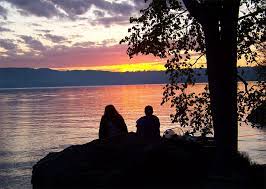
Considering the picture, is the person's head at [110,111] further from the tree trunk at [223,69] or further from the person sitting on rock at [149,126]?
the tree trunk at [223,69]

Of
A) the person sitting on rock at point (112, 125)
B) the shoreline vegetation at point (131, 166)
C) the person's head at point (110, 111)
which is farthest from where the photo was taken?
the person sitting on rock at point (112, 125)

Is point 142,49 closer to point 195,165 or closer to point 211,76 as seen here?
point 211,76

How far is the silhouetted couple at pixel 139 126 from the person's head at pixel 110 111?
107mm

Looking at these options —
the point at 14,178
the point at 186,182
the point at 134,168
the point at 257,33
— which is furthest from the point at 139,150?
the point at 14,178

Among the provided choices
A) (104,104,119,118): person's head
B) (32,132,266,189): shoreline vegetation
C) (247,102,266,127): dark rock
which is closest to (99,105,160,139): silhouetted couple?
(104,104,119,118): person's head

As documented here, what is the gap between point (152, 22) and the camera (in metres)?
15.3

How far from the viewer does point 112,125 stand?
1691 cm

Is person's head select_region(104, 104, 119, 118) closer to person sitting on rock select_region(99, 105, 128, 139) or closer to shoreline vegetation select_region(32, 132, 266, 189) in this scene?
person sitting on rock select_region(99, 105, 128, 139)

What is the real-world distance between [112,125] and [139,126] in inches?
41.6

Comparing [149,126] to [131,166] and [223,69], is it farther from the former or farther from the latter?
[223,69]

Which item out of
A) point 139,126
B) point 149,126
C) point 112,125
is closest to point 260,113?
point 149,126

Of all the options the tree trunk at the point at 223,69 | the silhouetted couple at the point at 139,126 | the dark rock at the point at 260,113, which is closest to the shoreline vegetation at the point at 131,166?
the silhouetted couple at the point at 139,126

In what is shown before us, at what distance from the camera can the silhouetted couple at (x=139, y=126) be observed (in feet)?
54.1

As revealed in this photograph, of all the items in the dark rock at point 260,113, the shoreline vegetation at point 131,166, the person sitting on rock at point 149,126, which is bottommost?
the shoreline vegetation at point 131,166
